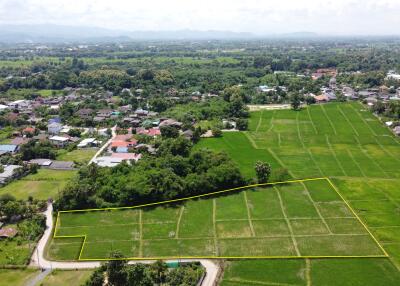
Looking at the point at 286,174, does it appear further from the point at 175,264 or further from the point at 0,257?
the point at 0,257

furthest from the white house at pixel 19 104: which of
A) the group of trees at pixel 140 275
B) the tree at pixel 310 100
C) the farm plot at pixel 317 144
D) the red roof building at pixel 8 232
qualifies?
the group of trees at pixel 140 275

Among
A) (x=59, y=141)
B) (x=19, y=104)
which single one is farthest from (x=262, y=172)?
(x=19, y=104)

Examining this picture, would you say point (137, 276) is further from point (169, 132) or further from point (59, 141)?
point (59, 141)

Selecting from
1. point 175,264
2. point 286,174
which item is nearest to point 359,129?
point 286,174

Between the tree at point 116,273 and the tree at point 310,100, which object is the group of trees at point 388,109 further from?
the tree at point 116,273

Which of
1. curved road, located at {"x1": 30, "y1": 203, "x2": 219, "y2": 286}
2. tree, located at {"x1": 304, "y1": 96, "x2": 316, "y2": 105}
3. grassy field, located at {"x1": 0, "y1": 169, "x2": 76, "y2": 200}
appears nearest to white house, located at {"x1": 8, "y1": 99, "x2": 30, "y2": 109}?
grassy field, located at {"x1": 0, "y1": 169, "x2": 76, "y2": 200}
